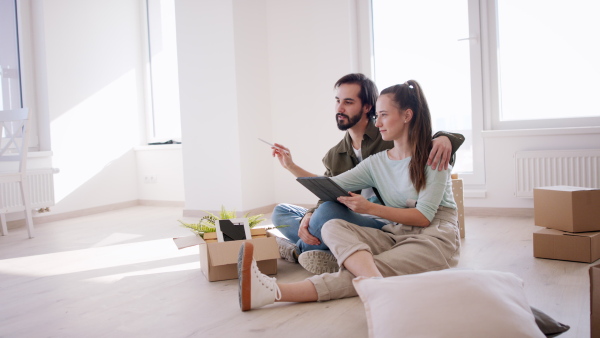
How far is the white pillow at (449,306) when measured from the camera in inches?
52.9

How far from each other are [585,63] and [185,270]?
9.44ft

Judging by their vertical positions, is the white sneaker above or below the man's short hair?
below

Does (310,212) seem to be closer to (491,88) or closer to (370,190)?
(370,190)

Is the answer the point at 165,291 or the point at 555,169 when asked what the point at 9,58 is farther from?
the point at 555,169

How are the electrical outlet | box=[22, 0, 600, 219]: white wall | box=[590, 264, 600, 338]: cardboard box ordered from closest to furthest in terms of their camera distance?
1. box=[590, 264, 600, 338]: cardboard box
2. box=[22, 0, 600, 219]: white wall
3. the electrical outlet

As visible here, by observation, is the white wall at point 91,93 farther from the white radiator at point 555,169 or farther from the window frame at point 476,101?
the white radiator at point 555,169

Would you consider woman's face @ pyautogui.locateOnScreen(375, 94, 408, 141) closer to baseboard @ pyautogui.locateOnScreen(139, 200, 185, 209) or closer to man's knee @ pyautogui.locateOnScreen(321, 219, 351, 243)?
man's knee @ pyautogui.locateOnScreen(321, 219, 351, 243)

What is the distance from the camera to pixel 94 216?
4832mm

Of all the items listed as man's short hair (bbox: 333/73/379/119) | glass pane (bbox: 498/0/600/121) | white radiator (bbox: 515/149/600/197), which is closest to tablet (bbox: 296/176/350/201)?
man's short hair (bbox: 333/73/379/119)

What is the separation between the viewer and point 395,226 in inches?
85.7

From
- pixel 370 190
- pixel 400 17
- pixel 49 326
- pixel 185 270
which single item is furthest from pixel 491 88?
pixel 49 326

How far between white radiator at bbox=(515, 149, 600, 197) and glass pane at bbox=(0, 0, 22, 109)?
3.95 metres

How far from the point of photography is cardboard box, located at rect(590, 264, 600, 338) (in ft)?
4.20

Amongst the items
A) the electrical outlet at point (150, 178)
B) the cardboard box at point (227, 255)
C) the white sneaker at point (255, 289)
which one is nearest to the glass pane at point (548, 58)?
the cardboard box at point (227, 255)
